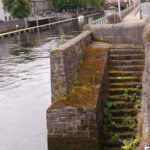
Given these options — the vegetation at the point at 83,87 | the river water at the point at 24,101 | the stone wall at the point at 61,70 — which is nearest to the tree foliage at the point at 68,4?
the river water at the point at 24,101

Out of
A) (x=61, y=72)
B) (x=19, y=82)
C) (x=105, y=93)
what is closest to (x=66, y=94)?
(x=61, y=72)

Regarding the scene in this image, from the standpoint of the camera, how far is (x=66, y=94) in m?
14.3

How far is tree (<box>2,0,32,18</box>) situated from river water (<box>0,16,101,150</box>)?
4596 centimetres

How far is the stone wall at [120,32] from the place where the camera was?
1927 centimetres

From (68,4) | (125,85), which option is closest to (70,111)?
(125,85)

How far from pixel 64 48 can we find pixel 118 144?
11.7ft

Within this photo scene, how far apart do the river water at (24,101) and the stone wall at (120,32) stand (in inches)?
184

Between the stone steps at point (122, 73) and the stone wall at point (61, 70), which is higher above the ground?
the stone wall at point (61, 70)

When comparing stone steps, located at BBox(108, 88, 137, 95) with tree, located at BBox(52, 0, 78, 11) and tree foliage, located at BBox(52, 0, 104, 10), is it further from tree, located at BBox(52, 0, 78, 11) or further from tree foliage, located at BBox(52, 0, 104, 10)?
tree, located at BBox(52, 0, 78, 11)

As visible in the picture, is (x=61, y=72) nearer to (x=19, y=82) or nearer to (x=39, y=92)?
(x=39, y=92)

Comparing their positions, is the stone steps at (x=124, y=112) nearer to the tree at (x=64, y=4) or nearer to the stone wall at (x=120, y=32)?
the stone wall at (x=120, y=32)

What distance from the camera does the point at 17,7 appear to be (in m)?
88.9

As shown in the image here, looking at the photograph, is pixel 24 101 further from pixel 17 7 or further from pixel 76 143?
pixel 17 7

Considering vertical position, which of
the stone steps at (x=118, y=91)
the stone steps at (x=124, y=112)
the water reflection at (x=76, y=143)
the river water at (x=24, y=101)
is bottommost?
the river water at (x=24, y=101)
